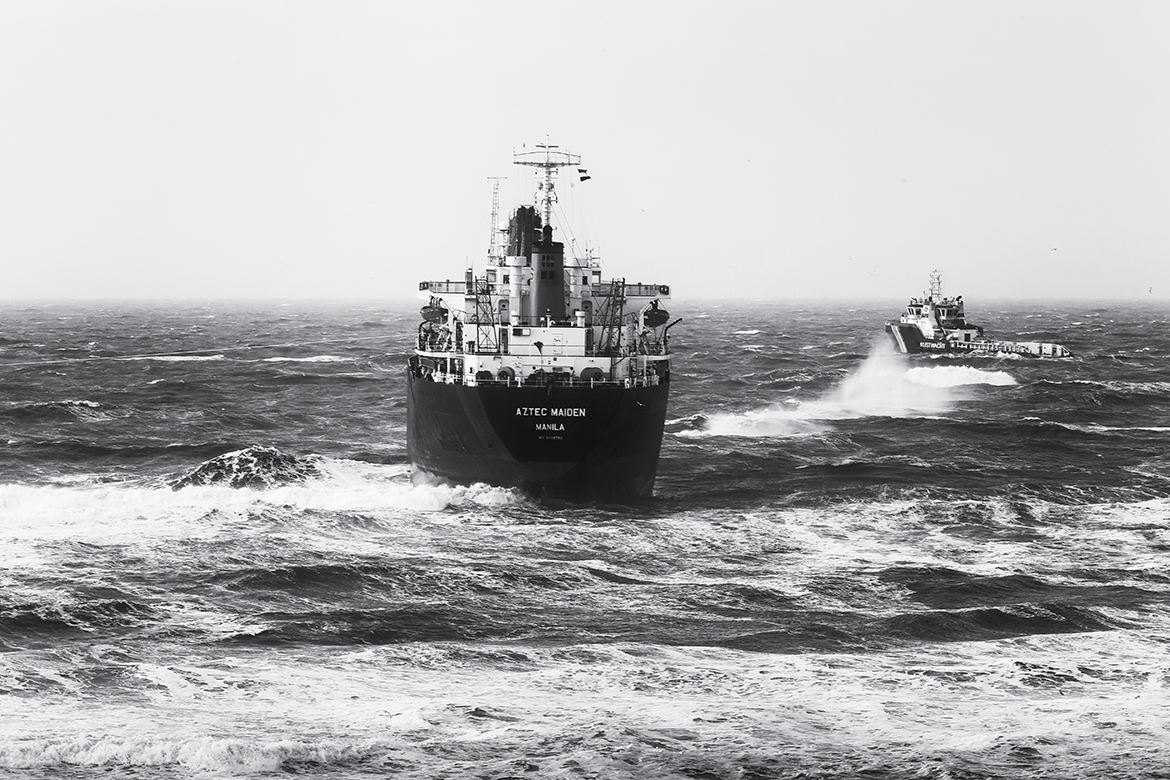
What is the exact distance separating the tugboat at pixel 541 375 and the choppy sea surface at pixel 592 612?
4.66 feet

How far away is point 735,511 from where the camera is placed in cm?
4138

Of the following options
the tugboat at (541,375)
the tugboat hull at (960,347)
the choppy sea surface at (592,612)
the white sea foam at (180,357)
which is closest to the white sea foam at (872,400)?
the tugboat hull at (960,347)

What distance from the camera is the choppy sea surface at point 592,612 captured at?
65.6 feet

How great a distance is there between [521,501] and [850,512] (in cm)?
1188

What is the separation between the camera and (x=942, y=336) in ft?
399

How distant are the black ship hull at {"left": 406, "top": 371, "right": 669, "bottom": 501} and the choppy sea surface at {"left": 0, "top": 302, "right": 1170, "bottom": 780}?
1.00m

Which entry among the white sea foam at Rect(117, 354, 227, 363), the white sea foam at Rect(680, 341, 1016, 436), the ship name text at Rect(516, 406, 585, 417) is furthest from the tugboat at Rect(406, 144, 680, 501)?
the white sea foam at Rect(117, 354, 227, 363)

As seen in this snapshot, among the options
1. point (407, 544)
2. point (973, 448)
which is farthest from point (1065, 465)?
point (407, 544)

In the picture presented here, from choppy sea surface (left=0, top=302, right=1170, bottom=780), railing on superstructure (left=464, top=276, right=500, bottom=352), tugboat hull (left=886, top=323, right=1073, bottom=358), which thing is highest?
railing on superstructure (left=464, top=276, right=500, bottom=352)

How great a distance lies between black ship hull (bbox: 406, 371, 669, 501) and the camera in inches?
1551

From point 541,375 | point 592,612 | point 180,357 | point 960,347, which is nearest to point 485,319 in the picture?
point 541,375

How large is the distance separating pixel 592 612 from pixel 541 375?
48.3 ft

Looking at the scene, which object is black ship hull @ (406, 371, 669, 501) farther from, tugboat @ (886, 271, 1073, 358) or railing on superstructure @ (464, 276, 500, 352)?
tugboat @ (886, 271, 1073, 358)

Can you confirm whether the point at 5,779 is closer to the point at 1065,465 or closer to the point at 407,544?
the point at 407,544
